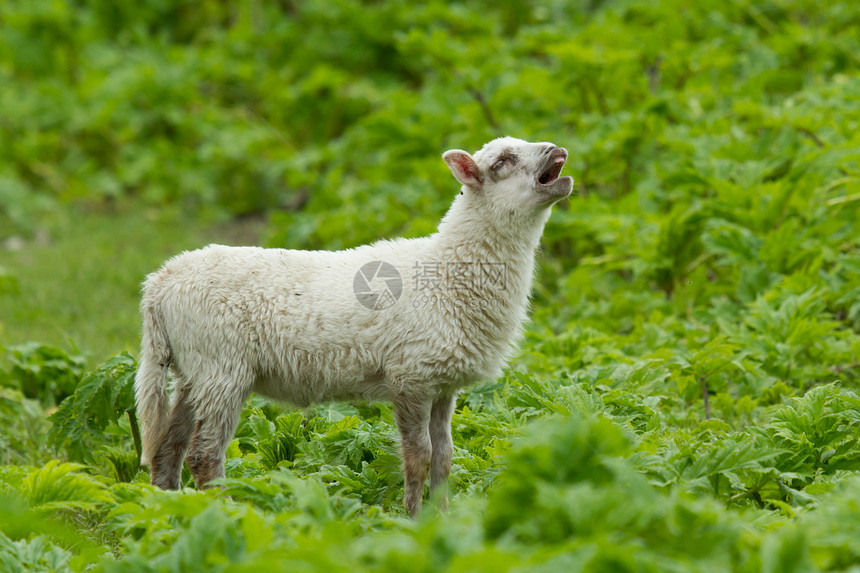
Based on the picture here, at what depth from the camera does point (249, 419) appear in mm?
5137

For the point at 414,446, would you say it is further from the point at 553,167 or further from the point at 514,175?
the point at 553,167

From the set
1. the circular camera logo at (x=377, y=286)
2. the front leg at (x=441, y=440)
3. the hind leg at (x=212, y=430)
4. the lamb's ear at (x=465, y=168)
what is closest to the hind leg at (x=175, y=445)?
the hind leg at (x=212, y=430)

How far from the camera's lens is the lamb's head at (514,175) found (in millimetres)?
4660

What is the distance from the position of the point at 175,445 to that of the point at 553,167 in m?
2.35

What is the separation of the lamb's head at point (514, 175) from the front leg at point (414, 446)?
3.56 feet

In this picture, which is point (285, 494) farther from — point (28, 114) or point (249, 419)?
point (28, 114)

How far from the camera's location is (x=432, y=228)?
→ 7020mm

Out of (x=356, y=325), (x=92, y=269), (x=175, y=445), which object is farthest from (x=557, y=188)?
(x=92, y=269)

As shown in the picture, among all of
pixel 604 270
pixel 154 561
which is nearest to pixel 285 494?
pixel 154 561

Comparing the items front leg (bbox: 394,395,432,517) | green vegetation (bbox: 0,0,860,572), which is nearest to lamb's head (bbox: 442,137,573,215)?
green vegetation (bbox: 0,0,860,572)

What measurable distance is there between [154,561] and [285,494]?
0.83 metres

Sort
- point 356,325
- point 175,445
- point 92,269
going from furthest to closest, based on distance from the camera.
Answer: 1. point 92,269
2. point 175,445
3. point 356,325

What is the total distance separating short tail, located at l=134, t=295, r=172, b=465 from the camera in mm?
4535

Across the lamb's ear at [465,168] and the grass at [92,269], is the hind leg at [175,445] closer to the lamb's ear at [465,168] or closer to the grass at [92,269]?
the grass at [92,269]
